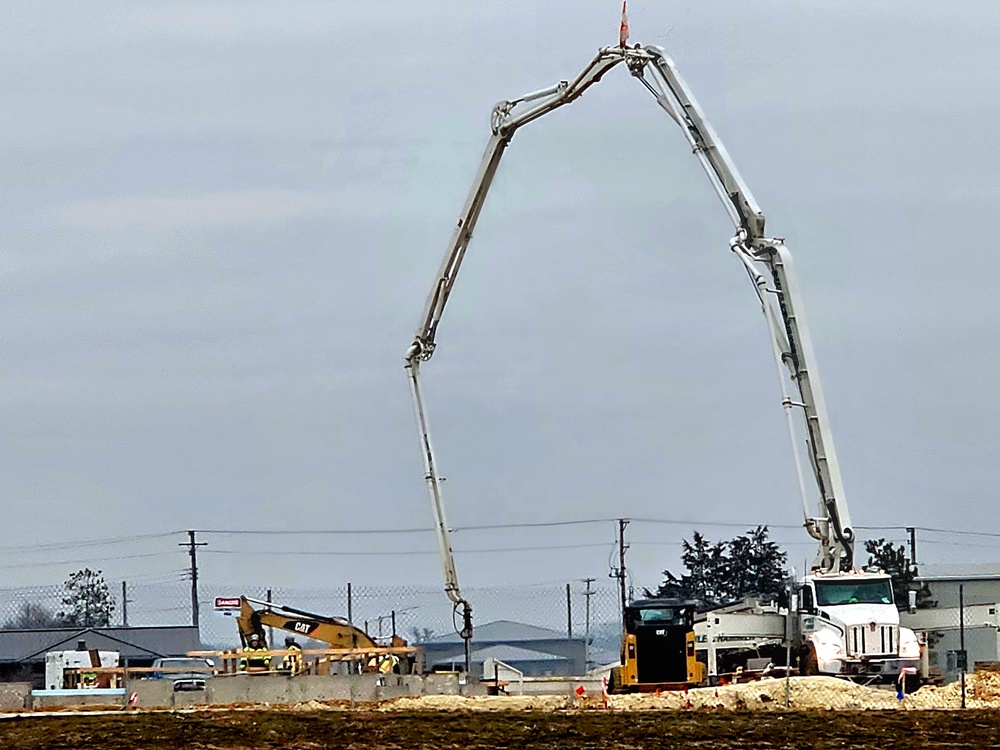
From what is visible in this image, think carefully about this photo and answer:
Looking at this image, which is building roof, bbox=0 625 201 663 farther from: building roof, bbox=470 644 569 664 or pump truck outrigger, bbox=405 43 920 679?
pump truck outrigger, bbox=405 43 920 679

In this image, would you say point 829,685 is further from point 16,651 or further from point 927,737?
point 16,651

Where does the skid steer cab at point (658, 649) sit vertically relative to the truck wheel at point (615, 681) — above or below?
above

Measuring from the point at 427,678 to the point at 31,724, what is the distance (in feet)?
41.9

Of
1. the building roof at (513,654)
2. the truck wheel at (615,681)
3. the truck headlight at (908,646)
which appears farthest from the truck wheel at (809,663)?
the building roof at (513,654)

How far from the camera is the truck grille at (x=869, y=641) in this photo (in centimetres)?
4503

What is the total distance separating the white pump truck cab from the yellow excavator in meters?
15.2

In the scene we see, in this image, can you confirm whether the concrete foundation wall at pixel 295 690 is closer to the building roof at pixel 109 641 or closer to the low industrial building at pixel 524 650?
the building roof at pixel 109 641

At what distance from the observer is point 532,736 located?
1291 inches

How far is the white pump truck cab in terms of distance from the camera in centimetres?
4500

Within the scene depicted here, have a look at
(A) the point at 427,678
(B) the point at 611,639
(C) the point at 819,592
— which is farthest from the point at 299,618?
(B) the point at 611,639

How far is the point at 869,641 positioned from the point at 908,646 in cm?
110

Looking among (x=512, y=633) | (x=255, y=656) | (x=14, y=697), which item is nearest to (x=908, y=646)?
(x=255, y=656)

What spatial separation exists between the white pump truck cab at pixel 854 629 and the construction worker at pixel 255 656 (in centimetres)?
1619

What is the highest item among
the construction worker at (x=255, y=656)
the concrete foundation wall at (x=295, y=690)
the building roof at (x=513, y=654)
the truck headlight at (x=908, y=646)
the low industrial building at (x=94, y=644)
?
the truck headlight at (x=908, y=646)
